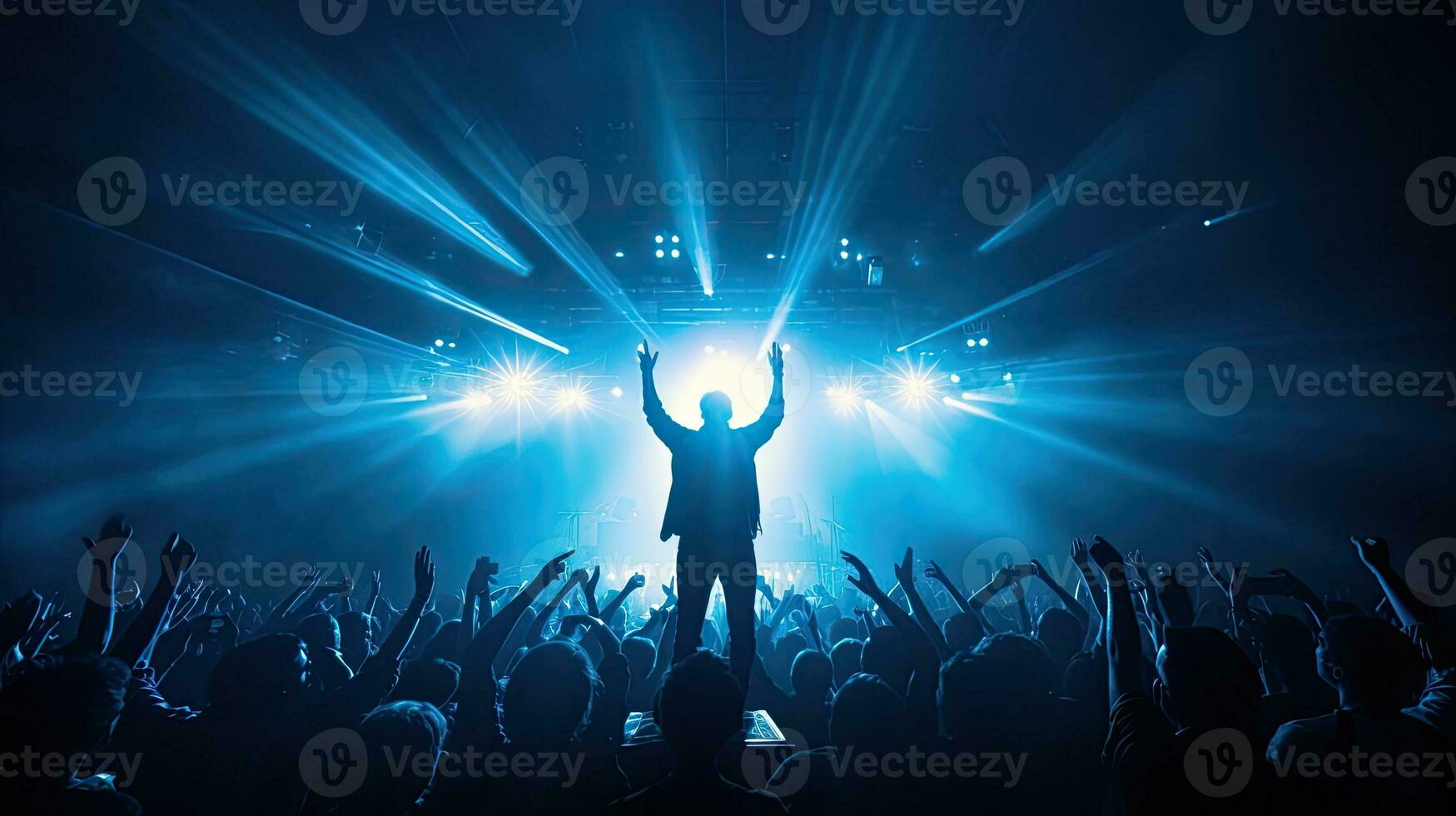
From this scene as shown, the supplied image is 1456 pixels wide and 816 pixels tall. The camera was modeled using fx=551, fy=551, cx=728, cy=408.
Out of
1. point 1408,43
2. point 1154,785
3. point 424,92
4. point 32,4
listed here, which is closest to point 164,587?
point 1154,785

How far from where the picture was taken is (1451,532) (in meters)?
7.46

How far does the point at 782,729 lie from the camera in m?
3.65

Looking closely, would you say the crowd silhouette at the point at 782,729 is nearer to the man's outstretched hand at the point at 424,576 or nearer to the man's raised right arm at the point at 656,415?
the man's outstretched hand at the point at 424,576

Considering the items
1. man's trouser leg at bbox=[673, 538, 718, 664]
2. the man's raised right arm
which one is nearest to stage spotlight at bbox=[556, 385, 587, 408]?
the man's raised right arm

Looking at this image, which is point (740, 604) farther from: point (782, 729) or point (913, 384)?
point (913, 384)

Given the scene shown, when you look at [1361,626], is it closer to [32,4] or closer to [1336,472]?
[1336,472]

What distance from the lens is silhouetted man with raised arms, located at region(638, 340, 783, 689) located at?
12.6ft

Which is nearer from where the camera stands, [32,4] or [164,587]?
[164,587]

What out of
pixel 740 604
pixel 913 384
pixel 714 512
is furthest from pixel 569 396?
pixel 740 604

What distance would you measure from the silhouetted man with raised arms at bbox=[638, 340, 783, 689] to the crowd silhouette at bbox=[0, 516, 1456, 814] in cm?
55

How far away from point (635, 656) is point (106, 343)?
39.1 ft

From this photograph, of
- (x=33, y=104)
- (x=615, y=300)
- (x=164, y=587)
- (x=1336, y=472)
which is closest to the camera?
(x=164, y=587)

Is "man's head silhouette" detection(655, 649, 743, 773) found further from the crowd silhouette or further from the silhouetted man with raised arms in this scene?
the silhouetted man with raised arms

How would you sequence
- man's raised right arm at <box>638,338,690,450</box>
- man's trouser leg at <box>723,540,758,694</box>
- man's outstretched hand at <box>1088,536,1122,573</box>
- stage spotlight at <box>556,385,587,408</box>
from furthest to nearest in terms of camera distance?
stage spotlight at <box>556,385,587,408</box>, man's raised right arm at <box>638,338,690,450</box>, man's trouser leg at <box>723,540,758,694</box>, man's outstretched hand at <box>1088,536,1122,573</box>
